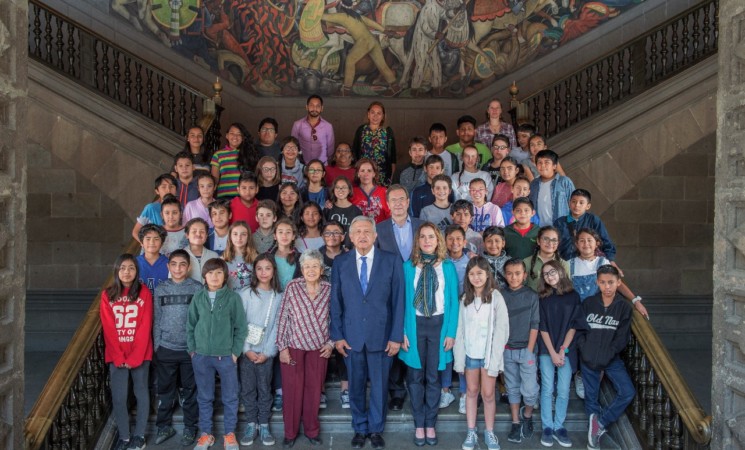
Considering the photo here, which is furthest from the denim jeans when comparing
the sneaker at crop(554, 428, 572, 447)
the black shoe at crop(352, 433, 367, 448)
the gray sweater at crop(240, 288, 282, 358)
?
the gray sweater at crop(240, 288, 282, 358)

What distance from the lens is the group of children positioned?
5238 millimetres

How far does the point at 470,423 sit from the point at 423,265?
123 cm

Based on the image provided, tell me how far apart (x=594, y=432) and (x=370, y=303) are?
199 centimetres

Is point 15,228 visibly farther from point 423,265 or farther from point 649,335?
point 649,335

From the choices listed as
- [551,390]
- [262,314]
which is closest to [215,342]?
[262,314]

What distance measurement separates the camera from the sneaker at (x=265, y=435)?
533 centimetres

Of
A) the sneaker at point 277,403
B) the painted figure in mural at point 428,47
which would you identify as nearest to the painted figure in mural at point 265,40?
the painted figure in mural at point 428,47

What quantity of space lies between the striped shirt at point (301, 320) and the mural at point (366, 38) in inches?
261

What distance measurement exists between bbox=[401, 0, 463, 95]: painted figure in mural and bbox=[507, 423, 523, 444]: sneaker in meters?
6.99

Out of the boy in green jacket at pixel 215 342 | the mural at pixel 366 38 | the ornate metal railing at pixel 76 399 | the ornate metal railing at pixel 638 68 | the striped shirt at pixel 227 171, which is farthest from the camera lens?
the mural at pixel 366 38

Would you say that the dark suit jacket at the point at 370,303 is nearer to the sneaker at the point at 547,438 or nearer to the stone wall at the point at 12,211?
the sneaker at the point at 547,438

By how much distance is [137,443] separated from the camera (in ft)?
17.3

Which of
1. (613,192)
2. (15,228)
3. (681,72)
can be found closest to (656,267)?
(613,192)

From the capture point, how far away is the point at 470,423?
532cm
